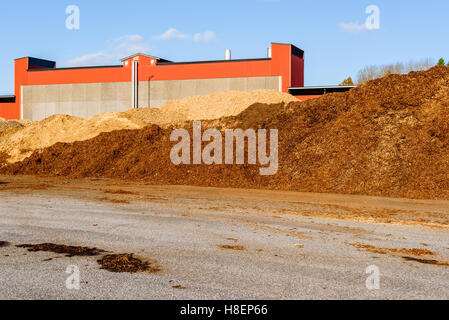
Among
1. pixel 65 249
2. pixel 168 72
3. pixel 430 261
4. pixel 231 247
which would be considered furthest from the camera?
pixel 168 72

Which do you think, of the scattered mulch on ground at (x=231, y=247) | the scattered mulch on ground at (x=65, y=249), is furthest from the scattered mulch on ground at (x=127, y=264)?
the scattered mulch on ground at (x=231, y=247)

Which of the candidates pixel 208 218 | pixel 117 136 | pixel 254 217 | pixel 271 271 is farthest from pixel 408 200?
pixel 117 136

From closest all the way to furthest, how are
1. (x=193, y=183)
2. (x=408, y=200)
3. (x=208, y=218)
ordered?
(x=208, y=218) → (x=408, y=200) → (x=193, y=183)

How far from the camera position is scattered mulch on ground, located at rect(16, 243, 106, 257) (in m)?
8.16

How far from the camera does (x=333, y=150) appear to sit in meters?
21.7

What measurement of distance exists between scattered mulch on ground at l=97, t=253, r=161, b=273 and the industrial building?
35242 millimetres

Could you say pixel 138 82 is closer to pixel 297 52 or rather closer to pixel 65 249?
pixel 297 52

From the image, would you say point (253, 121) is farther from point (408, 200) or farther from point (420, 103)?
point (408, 200)

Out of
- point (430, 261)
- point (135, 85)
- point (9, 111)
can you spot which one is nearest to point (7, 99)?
point (9, 111)

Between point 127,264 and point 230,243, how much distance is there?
98.5 inches

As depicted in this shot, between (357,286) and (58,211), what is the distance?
9.49m

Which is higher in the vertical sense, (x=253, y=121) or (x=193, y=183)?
(x=253, y=121)

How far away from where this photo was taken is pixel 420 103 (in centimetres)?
2283

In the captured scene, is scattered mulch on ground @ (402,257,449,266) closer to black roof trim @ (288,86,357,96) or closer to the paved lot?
the paved lot
